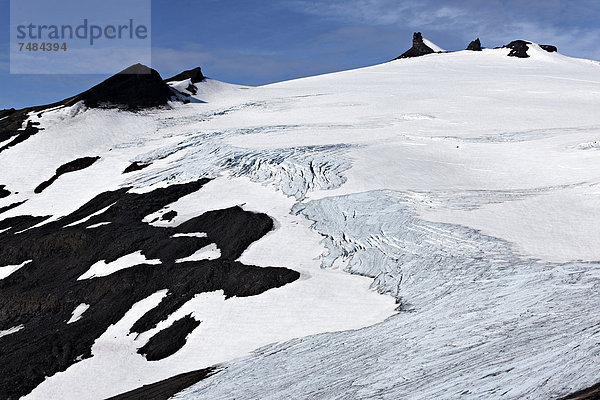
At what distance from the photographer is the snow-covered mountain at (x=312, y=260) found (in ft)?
48.3

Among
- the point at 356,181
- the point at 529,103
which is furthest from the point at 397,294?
the point at 529,103

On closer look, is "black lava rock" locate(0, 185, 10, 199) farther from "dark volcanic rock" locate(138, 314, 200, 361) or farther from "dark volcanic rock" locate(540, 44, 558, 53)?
"dark volcanic rock" locate(540, 44, 558, 53)

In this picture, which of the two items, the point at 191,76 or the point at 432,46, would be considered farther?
the point at 432,46

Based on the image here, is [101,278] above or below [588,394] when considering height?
below

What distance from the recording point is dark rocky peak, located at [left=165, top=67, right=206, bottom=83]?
73688 millimetres

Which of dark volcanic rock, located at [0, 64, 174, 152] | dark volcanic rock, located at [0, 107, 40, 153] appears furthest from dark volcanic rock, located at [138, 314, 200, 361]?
dark volcanic rock, located at [0, 64, 174, 152]

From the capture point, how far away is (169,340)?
2148 centimetres

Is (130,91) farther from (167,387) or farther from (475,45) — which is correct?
(475,45)

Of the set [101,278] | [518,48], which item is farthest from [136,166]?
[518,48]

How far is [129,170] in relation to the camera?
135 feet

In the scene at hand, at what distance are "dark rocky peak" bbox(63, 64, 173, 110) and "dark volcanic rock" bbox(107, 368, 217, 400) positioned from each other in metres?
46.4

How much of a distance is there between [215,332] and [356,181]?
1367 centimetres

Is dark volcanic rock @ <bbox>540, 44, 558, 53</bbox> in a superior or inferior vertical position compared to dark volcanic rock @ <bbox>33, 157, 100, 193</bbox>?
superior

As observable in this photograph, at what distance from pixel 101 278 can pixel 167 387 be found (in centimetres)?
1082
